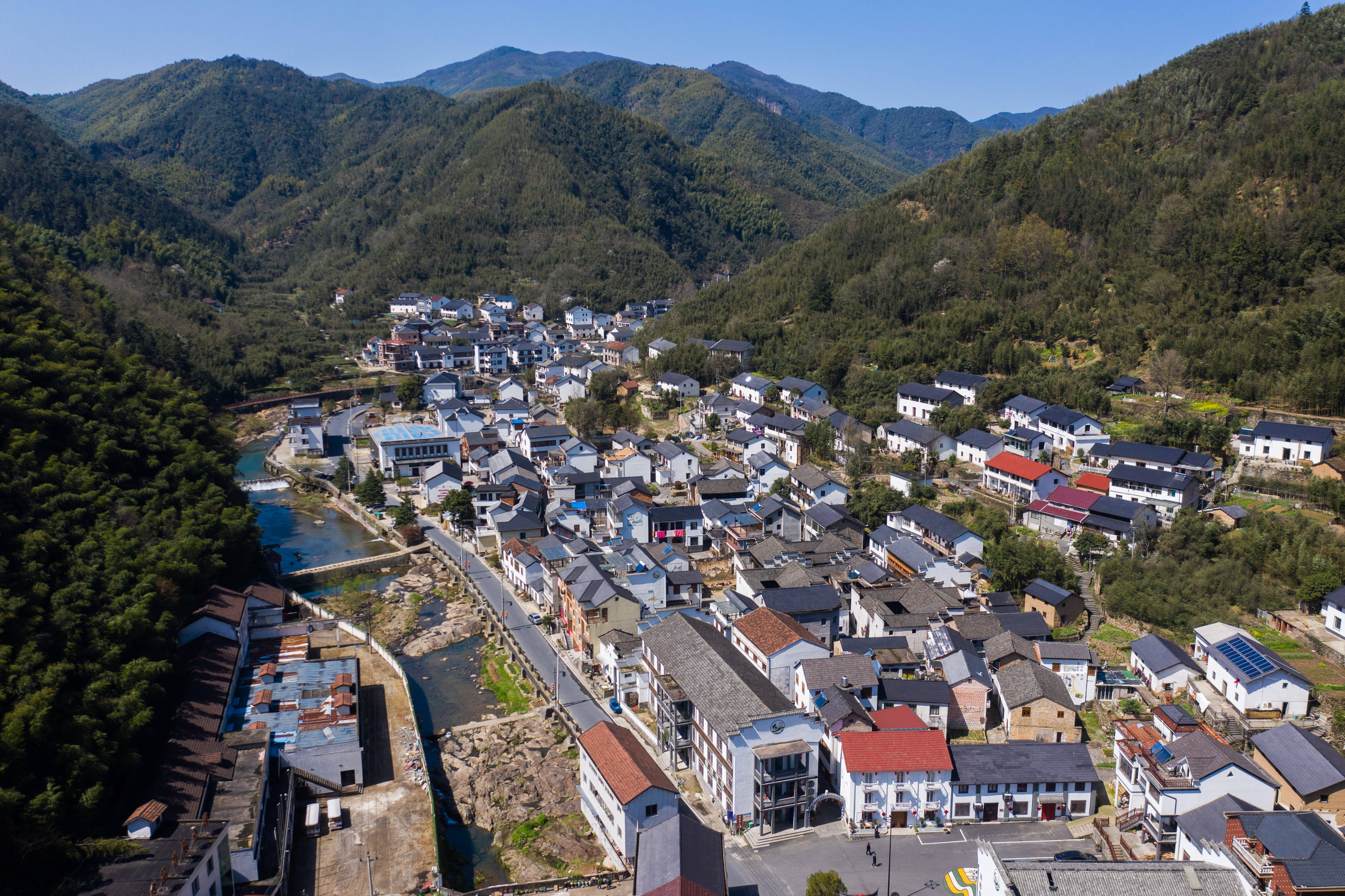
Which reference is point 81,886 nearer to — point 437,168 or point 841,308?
point 841,308

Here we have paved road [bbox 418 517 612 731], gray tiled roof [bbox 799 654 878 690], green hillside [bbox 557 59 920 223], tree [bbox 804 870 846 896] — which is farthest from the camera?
green hillside [bbox 557 59 920 223]

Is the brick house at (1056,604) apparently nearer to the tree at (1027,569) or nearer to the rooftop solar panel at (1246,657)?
the tree at (1027,569)

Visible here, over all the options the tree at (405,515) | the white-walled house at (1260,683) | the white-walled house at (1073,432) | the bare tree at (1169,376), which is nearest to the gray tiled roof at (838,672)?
the white-walled house at (1260,683)

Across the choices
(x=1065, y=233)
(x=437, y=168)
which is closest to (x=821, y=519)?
(x=1065, y=233)

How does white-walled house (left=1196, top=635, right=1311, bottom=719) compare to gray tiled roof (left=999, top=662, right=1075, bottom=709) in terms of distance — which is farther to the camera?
gray tiled roof (left=999, top=662, right=1075, bottom=709)

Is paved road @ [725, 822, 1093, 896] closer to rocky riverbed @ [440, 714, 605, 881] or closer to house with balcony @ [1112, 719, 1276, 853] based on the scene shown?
house with balcony @ [1112, 719, 1276, 853]

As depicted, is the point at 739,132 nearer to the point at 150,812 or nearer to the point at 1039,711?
the point at 1039,711

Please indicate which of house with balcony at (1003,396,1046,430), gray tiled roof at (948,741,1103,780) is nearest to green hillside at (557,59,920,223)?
house with balcony at (1003,396,1046,430)
